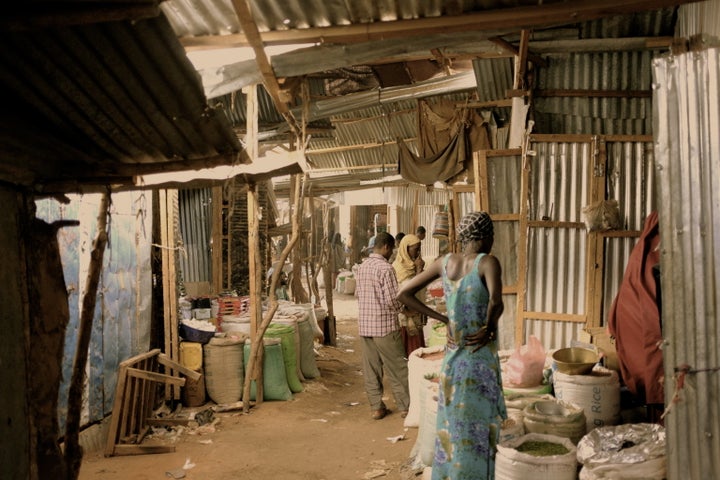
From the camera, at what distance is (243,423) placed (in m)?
8.46

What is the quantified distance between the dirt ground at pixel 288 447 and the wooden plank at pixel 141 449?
0.06m

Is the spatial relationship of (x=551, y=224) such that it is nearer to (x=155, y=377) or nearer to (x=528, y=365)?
(x=528, y=365)

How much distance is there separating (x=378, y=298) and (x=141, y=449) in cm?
340

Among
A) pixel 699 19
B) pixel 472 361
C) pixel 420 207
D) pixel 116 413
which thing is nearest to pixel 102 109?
pixel 472 361

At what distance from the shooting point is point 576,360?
562 centimetres

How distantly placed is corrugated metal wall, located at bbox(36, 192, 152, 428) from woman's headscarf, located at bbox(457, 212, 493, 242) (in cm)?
372

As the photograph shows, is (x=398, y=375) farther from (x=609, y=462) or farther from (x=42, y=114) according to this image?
(x=42, y=114)

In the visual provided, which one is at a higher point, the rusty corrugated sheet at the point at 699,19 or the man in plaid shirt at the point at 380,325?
the rusty corrugated sheet at the point at 699,19

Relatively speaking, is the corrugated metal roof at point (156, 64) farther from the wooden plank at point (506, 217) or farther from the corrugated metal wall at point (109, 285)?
the corrugated metal wall at point (109, 285)

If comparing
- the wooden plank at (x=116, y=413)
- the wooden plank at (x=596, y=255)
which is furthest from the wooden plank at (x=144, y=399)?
the wooden plank at (x=596, y=255)

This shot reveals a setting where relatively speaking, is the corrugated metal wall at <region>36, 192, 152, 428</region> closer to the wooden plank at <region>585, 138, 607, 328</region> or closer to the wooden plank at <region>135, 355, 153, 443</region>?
the wooden plank at <region>135, 355, 153, 443</region>

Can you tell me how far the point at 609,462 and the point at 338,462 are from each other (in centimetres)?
364

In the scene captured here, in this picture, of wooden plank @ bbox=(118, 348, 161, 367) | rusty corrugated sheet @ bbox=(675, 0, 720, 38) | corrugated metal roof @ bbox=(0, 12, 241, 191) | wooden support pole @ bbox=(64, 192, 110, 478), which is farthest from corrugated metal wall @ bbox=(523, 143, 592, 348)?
wooden support pole @ bbox=(64, 192, 110, 478)

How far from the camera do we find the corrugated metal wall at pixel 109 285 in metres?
6.79
